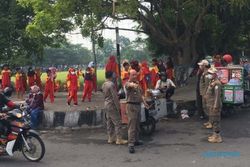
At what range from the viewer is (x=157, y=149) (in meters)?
9.84

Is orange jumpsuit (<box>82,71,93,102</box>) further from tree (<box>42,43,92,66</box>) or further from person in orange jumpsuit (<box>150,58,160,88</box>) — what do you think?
tree (<box>42,43,92,66</box>)

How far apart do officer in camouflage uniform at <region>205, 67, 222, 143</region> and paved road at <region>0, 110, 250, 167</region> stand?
0.24m

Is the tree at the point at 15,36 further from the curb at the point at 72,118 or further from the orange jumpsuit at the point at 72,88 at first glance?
the curb at the point at 72,118

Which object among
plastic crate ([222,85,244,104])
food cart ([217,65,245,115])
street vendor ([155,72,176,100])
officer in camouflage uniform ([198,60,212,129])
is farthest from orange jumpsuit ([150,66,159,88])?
officer in camouflage uniform ([198,60,212,129])

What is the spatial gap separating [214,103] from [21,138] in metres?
4.37

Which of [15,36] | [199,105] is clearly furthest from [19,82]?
[15,36]

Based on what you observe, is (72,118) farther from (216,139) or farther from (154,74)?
(154,74)

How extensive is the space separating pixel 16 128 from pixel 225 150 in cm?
430

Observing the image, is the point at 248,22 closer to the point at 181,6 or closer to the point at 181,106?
the point at 181,6

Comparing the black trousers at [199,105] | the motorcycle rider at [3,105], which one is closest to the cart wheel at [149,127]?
the black trousers at [199,105]

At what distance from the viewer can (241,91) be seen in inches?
503

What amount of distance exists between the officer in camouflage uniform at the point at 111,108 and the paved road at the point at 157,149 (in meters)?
0.28

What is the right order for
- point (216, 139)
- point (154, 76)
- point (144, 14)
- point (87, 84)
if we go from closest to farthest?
point (216, 139)
point (87, 84)
point (154, 76)
point (144, 14)

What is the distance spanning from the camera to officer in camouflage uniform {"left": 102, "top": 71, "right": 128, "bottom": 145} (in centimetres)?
1009
